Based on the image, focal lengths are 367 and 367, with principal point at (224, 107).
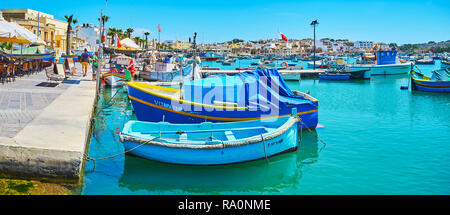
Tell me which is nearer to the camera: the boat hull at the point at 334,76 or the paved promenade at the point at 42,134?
the paved promenade at the point at 42,134

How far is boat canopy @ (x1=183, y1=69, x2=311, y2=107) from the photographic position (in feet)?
48.3

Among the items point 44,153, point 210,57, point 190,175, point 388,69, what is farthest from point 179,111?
point 210,57

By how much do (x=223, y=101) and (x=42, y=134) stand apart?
743 centimetres

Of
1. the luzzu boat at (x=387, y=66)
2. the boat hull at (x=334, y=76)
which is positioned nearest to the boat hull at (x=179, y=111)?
the boat hull at (x=334, y=76)

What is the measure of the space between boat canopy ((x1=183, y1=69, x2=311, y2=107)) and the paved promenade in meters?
4.27

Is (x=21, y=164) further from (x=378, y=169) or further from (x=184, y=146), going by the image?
(x=378, y=169)

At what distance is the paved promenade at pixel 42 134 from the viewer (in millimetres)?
8039

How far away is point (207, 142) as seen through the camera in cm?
1064

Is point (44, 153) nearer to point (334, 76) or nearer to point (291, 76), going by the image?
point (291, 76)

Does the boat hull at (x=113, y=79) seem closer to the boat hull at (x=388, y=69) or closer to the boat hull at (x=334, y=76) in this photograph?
the boat hull at (x=334, y=76)

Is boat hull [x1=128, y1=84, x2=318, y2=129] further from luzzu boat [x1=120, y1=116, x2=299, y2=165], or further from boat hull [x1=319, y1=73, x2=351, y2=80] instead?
boat hull [x1=319, y1=73, x2=351, y2=80]

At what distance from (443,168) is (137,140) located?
9612 millimetres

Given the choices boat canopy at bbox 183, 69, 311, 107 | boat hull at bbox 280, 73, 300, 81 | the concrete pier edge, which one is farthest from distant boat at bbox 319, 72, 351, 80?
the concrete pier edge
